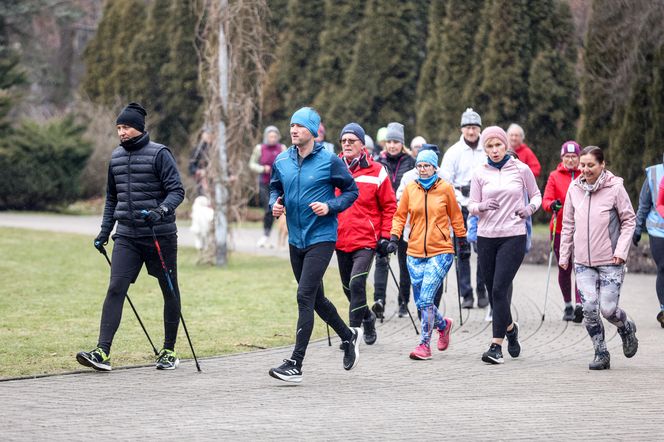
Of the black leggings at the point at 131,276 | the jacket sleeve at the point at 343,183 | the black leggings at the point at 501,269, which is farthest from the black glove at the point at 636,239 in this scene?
the black leggings at the point at 131,276

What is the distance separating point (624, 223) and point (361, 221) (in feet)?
7.29

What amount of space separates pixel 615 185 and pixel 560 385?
6.44 ft

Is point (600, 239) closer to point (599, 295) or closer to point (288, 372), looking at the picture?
point (599, 295)

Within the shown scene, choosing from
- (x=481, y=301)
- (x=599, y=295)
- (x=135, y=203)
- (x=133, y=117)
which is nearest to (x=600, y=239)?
(x=599, y=295)

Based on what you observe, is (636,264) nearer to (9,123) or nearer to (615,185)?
Answer: (615,185)

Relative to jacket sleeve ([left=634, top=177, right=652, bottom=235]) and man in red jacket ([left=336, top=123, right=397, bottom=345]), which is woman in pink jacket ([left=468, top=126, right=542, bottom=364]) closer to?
man in red jacket ([left=336, top=123, right=397, bottom=345])

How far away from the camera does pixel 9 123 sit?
31281 millimetres

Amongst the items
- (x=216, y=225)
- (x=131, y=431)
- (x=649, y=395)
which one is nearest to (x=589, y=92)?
(x=216, y=225)

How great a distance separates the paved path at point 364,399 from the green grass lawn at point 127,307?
0.77 m

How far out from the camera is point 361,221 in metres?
11.0

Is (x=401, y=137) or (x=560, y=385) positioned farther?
(x=401, y=137)

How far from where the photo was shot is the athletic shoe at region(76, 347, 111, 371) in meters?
9.34

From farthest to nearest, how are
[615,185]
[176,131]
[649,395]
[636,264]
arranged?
[176,131] < [636,264] < [615,185] < [649,395]

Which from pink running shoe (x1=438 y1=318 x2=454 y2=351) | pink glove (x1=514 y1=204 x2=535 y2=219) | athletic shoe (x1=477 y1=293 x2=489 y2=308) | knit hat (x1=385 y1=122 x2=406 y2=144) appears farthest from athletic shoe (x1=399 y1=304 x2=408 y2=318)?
pink glove (x1=514 y1=204 x2=535 y2=219)
